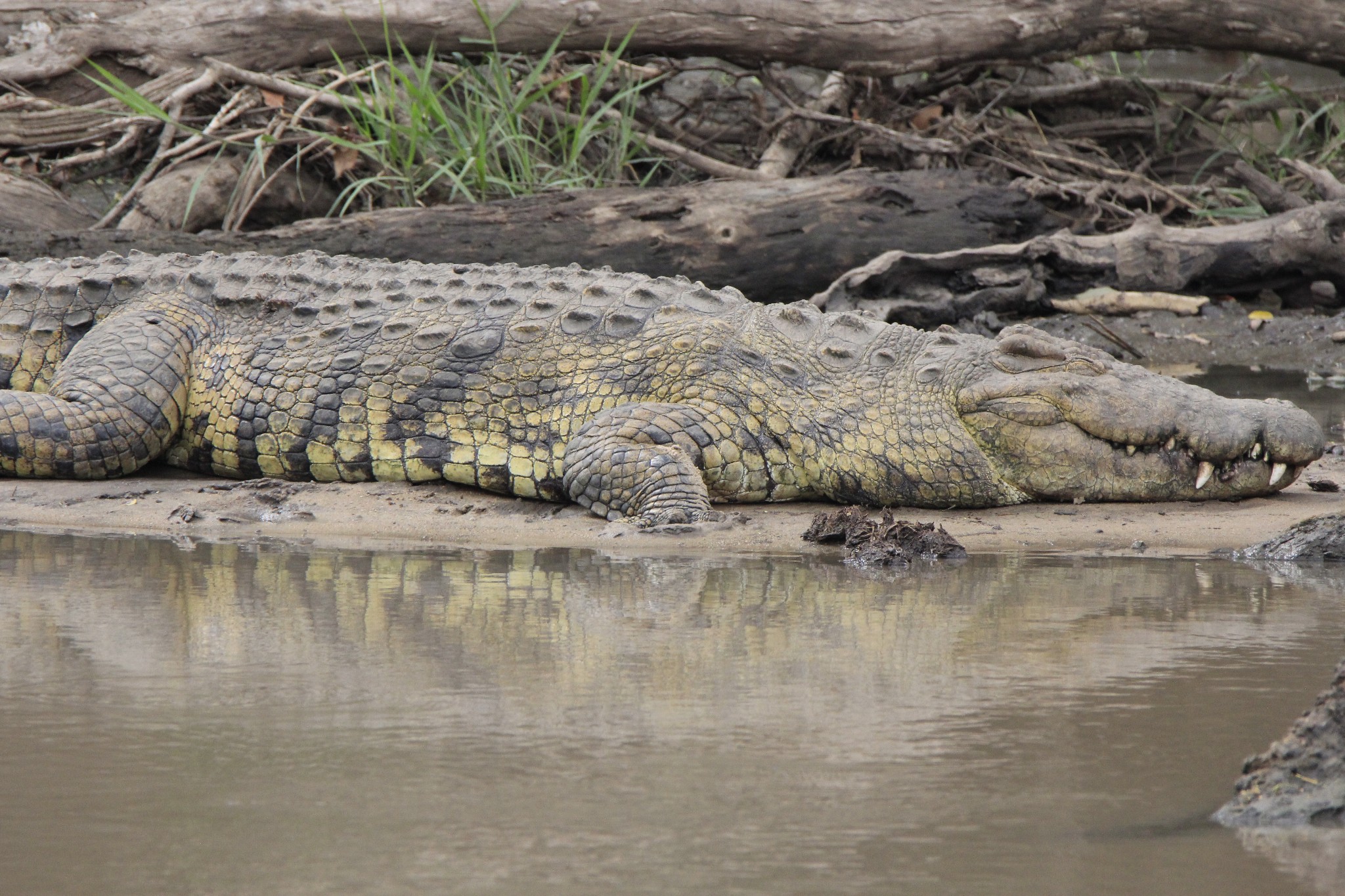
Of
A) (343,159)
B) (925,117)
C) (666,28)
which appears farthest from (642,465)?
(925,117)

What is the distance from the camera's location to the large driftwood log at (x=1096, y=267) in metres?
7.84

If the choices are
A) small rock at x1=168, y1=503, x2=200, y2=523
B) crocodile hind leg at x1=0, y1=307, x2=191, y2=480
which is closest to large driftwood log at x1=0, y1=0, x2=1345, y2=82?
crocodile hind leg at x1=0, y1=307, x2=191, y2=480

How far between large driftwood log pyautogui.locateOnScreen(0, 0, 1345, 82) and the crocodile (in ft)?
10.8

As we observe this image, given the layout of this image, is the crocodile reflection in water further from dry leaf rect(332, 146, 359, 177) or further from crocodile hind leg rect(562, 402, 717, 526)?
dry leaf rect(332, 146, 359, 177)

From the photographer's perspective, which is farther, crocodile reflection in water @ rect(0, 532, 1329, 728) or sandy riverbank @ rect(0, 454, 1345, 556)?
sandy riverbank @ rect(0, 454, 1345, 556)

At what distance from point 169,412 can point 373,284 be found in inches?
35.7

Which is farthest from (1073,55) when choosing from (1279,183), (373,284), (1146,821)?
(1146,821)

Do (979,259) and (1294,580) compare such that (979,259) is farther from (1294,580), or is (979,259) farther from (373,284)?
(1294,580)

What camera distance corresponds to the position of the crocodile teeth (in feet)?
15.8

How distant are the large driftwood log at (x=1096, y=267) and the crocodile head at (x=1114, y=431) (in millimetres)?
2831

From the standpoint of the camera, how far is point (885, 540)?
14.1 feet

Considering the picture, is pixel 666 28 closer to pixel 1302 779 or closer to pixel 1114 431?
pixel 1114 431

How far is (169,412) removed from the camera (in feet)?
17.6

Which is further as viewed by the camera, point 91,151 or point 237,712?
point 91,151
